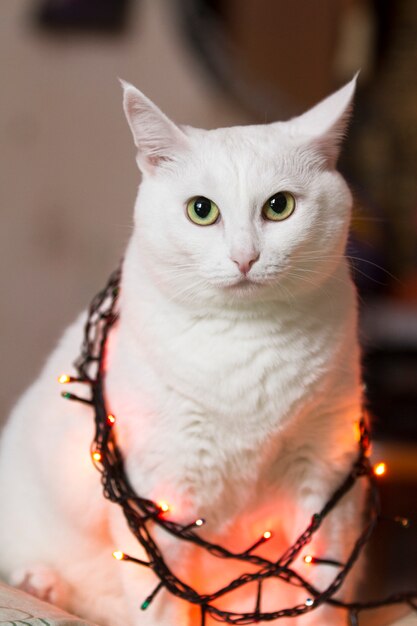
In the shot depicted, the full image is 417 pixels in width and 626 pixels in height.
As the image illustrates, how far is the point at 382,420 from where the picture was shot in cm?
181

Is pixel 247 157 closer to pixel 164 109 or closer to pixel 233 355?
pixel 233 355

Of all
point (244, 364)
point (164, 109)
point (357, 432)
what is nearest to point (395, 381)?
point (164, 109)

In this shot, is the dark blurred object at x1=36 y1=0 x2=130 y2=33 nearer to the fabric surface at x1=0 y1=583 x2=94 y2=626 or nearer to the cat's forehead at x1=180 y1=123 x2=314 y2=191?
the cat's forehead at x1=180 y1=123 x2=314 y2=191

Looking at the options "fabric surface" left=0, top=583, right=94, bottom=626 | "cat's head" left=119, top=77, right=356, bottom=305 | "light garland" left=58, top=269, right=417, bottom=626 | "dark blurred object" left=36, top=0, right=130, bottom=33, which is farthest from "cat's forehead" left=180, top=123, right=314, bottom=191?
"dark blurred object" left=36, top=0, right=130, bottom=33

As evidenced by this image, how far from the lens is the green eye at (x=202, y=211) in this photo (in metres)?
0.73

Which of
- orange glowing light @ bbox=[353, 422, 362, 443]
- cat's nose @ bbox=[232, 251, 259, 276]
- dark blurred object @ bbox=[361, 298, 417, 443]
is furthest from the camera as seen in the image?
dark blurred object @ bbox=[361, 298, 417, 443]

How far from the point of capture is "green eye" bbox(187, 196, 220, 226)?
28.8 inches

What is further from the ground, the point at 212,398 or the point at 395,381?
the point at 395,381

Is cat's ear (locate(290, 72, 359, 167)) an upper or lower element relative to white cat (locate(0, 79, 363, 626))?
upper

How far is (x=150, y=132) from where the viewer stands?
757 mm

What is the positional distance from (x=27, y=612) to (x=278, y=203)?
0.42 meters

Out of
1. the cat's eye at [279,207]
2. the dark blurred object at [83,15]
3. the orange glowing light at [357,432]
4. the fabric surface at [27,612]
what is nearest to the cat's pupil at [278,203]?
the cat's eye at [279,207]

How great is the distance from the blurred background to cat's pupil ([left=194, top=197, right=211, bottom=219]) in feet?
3.67

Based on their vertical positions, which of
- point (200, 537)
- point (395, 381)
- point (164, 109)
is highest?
point (164, 109)
